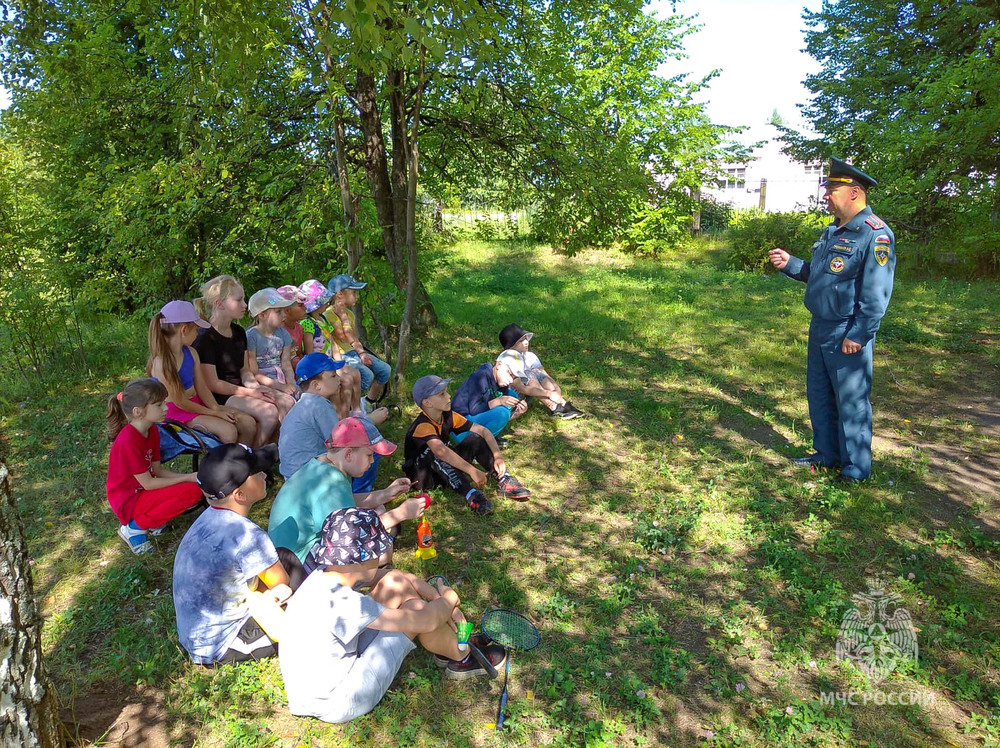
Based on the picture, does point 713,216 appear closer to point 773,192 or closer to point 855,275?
point 773,192

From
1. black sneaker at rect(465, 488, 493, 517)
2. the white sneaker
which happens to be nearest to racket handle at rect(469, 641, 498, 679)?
black sneaker at rect(465, 488, 493, 517)

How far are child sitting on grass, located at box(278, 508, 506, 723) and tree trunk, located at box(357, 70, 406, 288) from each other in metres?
4.77

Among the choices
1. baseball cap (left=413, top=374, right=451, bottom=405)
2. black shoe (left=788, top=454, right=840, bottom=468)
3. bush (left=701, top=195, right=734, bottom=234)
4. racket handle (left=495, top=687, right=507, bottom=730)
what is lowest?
racket handle (left=495, top=687, right=507, bottom=730)

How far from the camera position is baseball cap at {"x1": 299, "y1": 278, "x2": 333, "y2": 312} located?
18.9 ft

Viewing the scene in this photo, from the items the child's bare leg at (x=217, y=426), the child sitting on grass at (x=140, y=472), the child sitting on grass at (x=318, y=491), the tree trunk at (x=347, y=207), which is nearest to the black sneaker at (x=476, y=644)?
the child sitting on grass at (x=318, y=491)

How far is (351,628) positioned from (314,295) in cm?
366

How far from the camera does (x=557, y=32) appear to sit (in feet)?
23.6

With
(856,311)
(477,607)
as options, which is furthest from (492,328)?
(477,607)

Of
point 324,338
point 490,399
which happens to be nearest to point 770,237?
point 490,399

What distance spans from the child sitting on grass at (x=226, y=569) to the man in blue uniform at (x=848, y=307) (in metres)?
3.96

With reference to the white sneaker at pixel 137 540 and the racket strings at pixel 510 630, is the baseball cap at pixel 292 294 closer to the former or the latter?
the white sneaker at pixel 137 540

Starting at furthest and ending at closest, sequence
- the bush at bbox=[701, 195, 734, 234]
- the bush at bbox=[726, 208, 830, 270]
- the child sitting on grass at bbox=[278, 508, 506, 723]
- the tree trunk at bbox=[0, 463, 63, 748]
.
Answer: the bush at bbox=[701, 195, 734, 234]
the bush at bbox=[726, 208, 830, 270]
the child sitting on grass at bbox=[278, 508, 506, 723]
the tree trunk at bbox=[0, 463, 63, 748]

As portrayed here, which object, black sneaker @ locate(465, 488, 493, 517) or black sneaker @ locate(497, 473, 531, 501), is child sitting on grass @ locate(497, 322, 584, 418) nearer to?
black sneaker @ locate(497, 473, 531, 501)

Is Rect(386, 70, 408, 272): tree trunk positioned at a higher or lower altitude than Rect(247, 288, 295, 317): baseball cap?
higher
